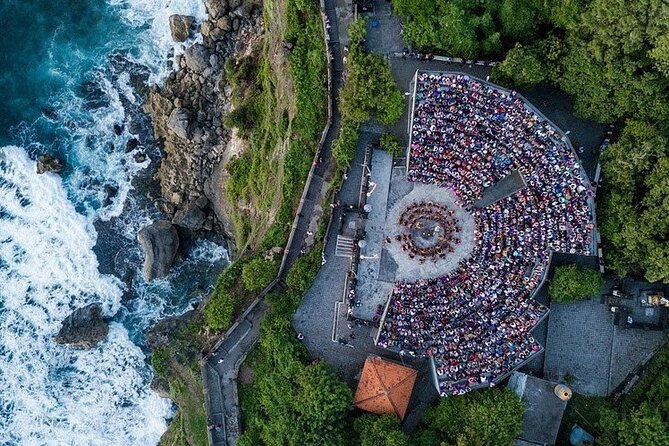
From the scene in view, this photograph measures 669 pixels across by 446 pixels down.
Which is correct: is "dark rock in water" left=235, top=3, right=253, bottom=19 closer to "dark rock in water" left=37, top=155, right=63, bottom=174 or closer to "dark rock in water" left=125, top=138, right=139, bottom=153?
"dark rock in water" left=125, top=138, right=139, bottom=153

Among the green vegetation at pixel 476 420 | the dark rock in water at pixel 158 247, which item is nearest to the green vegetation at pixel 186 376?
the dark rock in water at pixel 158 247

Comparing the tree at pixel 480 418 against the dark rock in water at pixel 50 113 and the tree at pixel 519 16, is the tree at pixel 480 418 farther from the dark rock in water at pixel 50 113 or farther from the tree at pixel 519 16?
the dark rock in water at pixel 50 113

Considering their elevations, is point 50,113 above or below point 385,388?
above

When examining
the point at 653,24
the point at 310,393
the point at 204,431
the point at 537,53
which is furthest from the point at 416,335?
the point at 653,24

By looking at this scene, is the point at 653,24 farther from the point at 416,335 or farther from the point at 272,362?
the point at 272,362

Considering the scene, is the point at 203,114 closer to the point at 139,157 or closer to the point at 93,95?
the point at 139,157

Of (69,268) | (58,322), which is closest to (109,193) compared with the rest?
(69,268)
